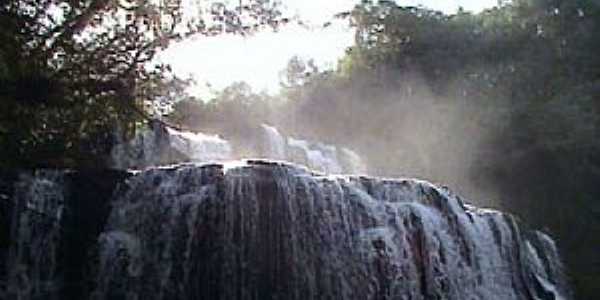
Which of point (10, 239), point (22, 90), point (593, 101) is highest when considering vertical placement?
point (593, 101)

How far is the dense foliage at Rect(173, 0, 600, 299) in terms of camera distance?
25.7 m

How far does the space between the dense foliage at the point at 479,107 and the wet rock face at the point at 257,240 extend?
9.10 m

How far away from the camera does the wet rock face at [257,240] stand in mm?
11906

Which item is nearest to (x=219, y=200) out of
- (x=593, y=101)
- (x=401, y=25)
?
(x=593, y=101)

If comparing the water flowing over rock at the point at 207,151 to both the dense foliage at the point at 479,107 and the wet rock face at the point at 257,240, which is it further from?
the dense foliage at the point at 479,107

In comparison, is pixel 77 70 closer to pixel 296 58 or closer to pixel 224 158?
pixel 224 158

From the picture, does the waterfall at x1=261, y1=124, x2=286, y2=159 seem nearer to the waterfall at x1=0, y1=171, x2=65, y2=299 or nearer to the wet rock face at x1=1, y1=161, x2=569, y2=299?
the wet rock face at x1=1, y1=161, x2=569, y2=299

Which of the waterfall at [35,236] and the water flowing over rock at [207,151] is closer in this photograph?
the waterfall at [35,236]

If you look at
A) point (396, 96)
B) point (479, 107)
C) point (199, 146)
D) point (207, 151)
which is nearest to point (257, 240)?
point (199, 146)

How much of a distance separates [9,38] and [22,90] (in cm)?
56

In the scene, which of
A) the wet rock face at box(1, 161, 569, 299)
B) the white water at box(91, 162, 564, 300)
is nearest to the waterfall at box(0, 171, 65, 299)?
the wet rock face at box(1, 161, 569, 299)

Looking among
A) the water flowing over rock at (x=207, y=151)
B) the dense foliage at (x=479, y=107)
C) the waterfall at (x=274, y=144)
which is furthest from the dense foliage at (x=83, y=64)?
the dense foliage at (x=479, y=107)

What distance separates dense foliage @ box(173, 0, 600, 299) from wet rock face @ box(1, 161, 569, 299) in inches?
358

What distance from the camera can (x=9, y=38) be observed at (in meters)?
9.69
